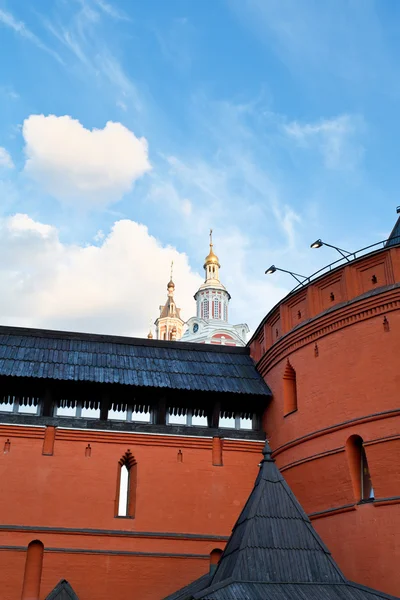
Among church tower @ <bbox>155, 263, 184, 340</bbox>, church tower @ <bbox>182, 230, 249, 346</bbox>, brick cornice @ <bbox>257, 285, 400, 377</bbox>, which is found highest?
church tower @ <bbox>155, 263, 184, 340</bbox>

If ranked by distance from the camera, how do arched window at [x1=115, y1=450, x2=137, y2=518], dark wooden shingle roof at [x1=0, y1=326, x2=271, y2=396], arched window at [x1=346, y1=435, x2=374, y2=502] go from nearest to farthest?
arched window at [x1=346, y1=435, x2=374, y2=502] < arched window at [x1=115, y1=450, x2=137, y2=518] < dark wooden shingle roof at [x1=0, y1=326, x2=271, y2=396]

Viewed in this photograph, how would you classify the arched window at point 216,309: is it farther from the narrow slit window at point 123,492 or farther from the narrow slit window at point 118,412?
the narrow slit window at point 123,492

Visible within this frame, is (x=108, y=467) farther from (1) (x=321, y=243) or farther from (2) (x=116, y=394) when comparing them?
(1) (x=321, y=243)

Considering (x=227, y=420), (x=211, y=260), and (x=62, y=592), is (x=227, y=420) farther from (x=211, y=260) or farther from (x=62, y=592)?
(x=211, y=260)

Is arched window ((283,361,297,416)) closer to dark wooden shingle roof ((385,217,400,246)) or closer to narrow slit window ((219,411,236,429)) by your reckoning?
narrow slit window ((219,411,236,429))

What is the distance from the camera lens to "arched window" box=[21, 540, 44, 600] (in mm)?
15594

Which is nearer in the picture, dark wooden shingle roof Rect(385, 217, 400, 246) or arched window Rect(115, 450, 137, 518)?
arched window Rect(115, 450, 137, 518)

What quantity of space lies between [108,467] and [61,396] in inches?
92.9

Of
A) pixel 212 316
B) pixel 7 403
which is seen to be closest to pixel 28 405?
pixel 7 403

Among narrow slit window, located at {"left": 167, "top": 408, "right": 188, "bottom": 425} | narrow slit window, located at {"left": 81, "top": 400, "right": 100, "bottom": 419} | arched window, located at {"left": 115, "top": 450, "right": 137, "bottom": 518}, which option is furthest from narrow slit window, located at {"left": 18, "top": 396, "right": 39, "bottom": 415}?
narrow slit window, located at {"left": 167, "top": 408, "right": 188, "bottom": 425}

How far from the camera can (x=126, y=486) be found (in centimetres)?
1752

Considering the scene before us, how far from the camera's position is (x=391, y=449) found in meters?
13.8

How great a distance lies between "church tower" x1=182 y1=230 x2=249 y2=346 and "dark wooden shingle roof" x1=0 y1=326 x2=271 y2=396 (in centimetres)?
3742

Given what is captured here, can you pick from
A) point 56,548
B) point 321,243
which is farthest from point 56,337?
point 321,243
